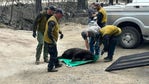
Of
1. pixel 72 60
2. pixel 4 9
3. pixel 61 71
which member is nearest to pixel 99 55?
pixel 72 60

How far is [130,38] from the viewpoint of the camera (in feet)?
46.2

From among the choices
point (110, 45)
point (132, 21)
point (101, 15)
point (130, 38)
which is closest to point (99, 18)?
point (101, 15)

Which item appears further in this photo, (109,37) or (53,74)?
(109,37)

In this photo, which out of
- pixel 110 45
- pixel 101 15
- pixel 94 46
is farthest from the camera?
pixel 101 15

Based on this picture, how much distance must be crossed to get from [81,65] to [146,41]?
421 centimetres

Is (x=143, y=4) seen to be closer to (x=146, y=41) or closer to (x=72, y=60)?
(x=146, y=41)

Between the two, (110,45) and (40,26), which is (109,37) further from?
(40,26)

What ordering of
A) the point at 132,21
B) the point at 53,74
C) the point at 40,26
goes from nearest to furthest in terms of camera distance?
the point at 53,74, the point at 40,26, the point at 132,21

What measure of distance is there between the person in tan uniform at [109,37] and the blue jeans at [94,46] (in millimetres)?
235

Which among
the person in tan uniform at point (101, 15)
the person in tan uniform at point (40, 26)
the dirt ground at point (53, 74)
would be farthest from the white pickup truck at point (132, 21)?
the person in tan uniform at point (40, 26)

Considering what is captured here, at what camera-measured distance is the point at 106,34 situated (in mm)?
11711

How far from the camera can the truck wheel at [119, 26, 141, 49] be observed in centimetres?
1396

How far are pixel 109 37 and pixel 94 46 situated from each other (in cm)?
70

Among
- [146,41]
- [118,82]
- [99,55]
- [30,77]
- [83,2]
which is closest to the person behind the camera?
[118,82]
